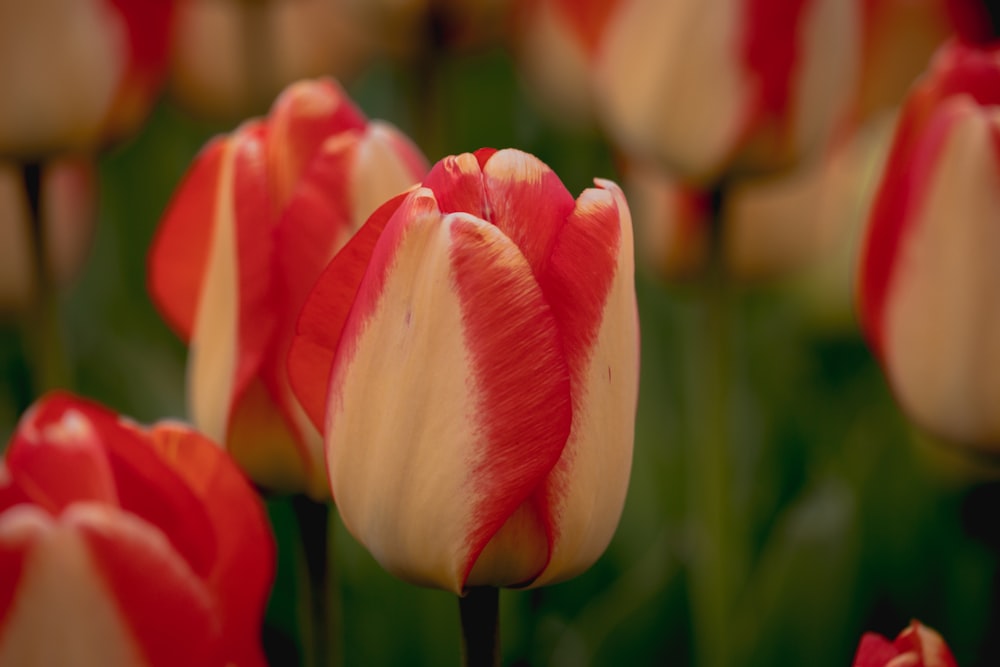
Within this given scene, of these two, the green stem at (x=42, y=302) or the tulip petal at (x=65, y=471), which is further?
the green stem at (x=42, y=302)

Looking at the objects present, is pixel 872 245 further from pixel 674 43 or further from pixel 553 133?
pixel 553 133

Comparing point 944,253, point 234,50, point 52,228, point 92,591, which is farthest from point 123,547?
point 234,50

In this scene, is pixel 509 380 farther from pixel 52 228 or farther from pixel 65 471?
pixel 52 228

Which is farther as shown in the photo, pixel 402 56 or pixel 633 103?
pixel 402 56

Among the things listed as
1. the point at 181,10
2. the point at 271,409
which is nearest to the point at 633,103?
the point at 271,409

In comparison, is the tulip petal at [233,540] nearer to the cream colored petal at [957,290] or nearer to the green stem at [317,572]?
the green stem at [317,572]

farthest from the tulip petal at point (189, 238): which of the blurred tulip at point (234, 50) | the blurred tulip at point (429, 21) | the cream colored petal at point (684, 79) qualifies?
the blurred tulip at point (234, 50)
